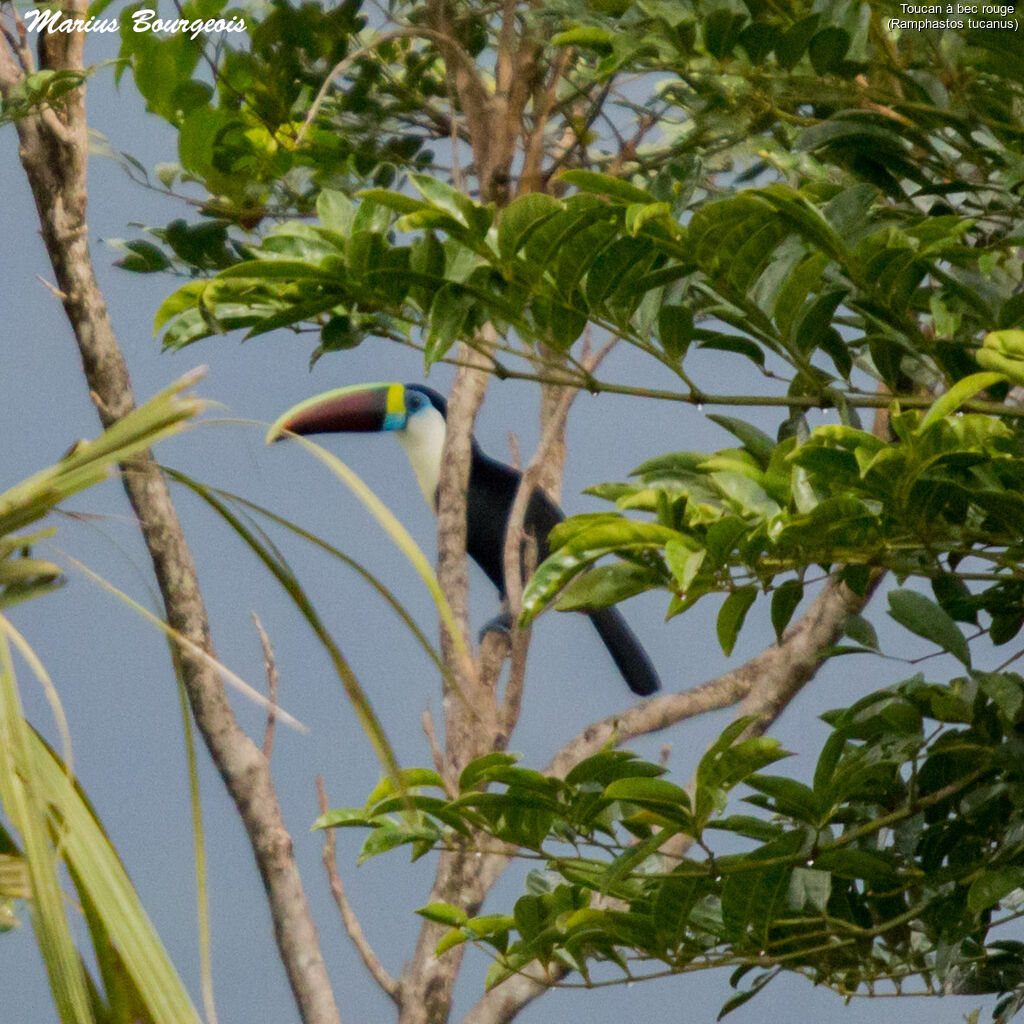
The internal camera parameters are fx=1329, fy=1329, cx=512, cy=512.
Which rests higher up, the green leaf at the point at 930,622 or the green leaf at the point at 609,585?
the green leaf at the point at 609,585

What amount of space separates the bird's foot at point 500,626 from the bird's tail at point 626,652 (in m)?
0.36

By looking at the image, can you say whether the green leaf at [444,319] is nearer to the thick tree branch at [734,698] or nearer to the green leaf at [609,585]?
the green leaf at [609,585]

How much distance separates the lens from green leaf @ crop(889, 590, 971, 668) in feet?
2.85

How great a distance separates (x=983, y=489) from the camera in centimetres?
76

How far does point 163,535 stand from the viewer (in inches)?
57.7

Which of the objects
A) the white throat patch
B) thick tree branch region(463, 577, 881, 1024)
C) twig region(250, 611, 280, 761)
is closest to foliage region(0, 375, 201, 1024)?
thick tree branch region(463, 577, 881, 1024)

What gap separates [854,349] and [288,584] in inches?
A: 31.8

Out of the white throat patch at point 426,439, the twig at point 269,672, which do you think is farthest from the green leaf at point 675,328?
the white throat patch at point 426,439

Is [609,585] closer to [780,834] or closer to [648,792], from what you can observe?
[648,792]

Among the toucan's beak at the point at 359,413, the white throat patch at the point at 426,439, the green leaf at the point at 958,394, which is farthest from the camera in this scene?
the white throat patch at the point at 426,439

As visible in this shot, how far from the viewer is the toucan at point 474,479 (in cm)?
207

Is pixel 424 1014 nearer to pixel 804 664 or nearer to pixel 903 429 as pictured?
pixel 804 664

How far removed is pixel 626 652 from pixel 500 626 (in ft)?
1.74

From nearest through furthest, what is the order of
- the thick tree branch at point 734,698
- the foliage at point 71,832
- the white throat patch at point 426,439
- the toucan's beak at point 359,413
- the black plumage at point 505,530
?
the foliage at point 71,832 < the thick tree branch at point 734,698 < the black plumage at point 505,530 < the toucan's beak at point 359,413 < the white throat patch at point 426,439
